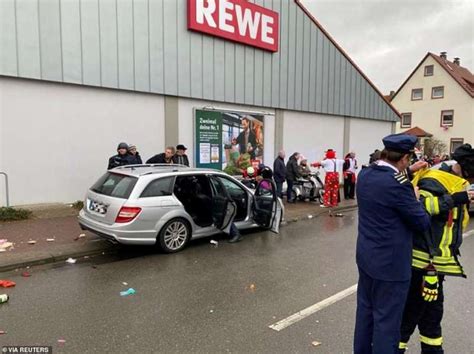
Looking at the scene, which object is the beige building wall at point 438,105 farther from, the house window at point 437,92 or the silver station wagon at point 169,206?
the silver station wagon at point 169,206

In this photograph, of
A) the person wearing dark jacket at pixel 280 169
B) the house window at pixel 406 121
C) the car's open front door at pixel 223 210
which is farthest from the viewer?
the house window at pixel 406 121

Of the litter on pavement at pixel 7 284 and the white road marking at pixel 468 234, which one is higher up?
the litter on pavement at pixel 7 284

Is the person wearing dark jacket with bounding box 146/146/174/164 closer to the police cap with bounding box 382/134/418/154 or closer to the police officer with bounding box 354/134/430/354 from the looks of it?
the police officer with bounding box 354/134/430/354

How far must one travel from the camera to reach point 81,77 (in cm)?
973

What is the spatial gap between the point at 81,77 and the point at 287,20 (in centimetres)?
843

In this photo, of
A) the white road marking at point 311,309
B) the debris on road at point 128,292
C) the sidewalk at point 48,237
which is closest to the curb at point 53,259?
the sidewalk at point 48,237

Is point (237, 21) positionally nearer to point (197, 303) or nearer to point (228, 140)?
point (228, 140)

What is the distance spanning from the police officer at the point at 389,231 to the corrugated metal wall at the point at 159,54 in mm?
8919

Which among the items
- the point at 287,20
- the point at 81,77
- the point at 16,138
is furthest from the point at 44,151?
the point at 287,20

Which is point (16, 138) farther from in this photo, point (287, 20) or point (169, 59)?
point (287, 20)

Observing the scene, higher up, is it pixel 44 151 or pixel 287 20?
pixel 287 20

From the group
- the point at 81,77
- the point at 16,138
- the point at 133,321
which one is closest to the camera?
the point at 133,321

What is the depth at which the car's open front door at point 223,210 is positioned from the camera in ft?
23.1

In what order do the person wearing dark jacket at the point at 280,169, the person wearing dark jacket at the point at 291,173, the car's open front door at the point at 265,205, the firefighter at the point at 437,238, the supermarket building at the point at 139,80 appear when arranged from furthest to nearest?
1. the person wearing dark jacket at the point at 291,173
2. the person wearing dark jacket at the point at 280,169
3. the supermarket building at the point at 139,80
4. the car's open front door at the point at 265,205
5. the firefighter at the point at 437,238
